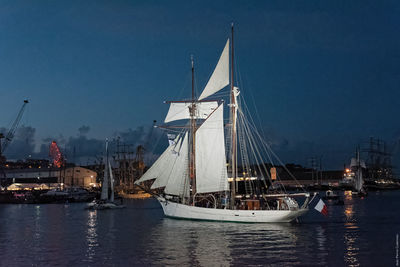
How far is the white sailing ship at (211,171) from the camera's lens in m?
59.0

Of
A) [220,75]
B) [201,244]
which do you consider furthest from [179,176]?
[201,244]

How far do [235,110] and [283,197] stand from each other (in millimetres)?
13281

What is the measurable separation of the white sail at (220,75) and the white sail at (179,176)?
33.5 feet

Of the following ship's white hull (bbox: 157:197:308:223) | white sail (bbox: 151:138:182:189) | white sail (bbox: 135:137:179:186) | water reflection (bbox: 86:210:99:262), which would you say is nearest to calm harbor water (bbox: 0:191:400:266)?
water reflection (bbox: 86:210:99:262)

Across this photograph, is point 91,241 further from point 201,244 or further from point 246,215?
point 246,215

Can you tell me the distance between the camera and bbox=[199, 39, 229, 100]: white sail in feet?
209

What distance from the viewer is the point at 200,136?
68.4 metres

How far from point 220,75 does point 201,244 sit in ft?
93.6

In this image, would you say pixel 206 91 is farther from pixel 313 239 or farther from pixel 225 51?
pixel 313 239

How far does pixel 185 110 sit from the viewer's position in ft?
250

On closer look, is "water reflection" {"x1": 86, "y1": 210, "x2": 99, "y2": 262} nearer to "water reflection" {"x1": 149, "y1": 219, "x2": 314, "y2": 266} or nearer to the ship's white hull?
"water reflection" {"x1": 149, "y1": 219, "x2": 314, "y2": 266}

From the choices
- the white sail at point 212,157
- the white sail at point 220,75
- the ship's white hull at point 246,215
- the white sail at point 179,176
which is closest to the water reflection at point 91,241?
the white sail at point 179,176

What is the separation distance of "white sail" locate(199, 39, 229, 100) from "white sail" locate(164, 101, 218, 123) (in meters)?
7.27

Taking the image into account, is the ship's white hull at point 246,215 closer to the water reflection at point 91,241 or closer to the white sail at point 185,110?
the water reflection at point 91,241
